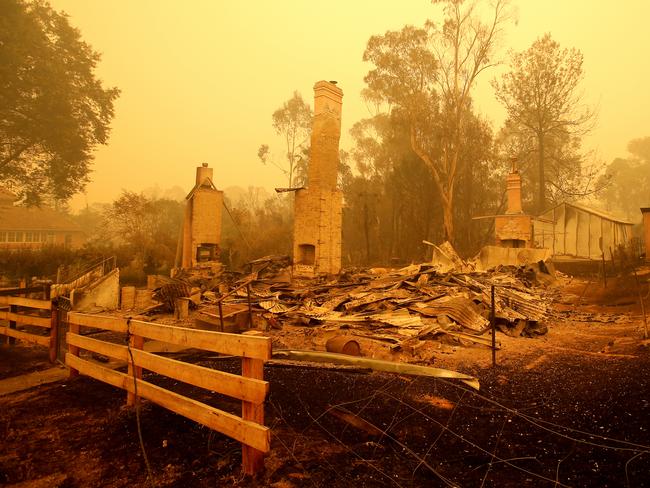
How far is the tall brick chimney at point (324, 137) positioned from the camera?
48.3 feet

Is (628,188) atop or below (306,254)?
atop

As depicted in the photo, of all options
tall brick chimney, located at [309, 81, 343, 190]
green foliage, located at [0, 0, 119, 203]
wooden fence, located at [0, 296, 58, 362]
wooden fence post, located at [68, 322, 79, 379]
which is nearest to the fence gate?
wooden fence, located at [0, 296, 58, 362]

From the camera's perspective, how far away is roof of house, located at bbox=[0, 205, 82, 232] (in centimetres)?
3334

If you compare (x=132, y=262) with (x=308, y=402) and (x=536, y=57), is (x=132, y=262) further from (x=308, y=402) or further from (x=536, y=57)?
(x=536, y=57)

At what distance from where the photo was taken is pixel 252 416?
295 cm

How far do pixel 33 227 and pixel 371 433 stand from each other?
41624 mm

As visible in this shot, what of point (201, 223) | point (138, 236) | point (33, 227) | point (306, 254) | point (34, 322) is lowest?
point (34, 322)

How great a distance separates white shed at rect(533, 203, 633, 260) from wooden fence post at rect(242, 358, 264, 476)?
86.3 ft

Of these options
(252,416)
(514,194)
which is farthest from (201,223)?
(514,194)

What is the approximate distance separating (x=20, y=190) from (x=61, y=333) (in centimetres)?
2538

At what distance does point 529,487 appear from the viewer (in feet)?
9.52

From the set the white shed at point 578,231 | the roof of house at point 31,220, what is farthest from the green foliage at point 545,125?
the roof of house at point 31,220

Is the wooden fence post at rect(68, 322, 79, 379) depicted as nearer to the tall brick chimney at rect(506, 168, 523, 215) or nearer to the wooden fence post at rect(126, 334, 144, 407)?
the wooden fence post at rect(126, 334, 144, 407)

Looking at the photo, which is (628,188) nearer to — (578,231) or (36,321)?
(578,231)
